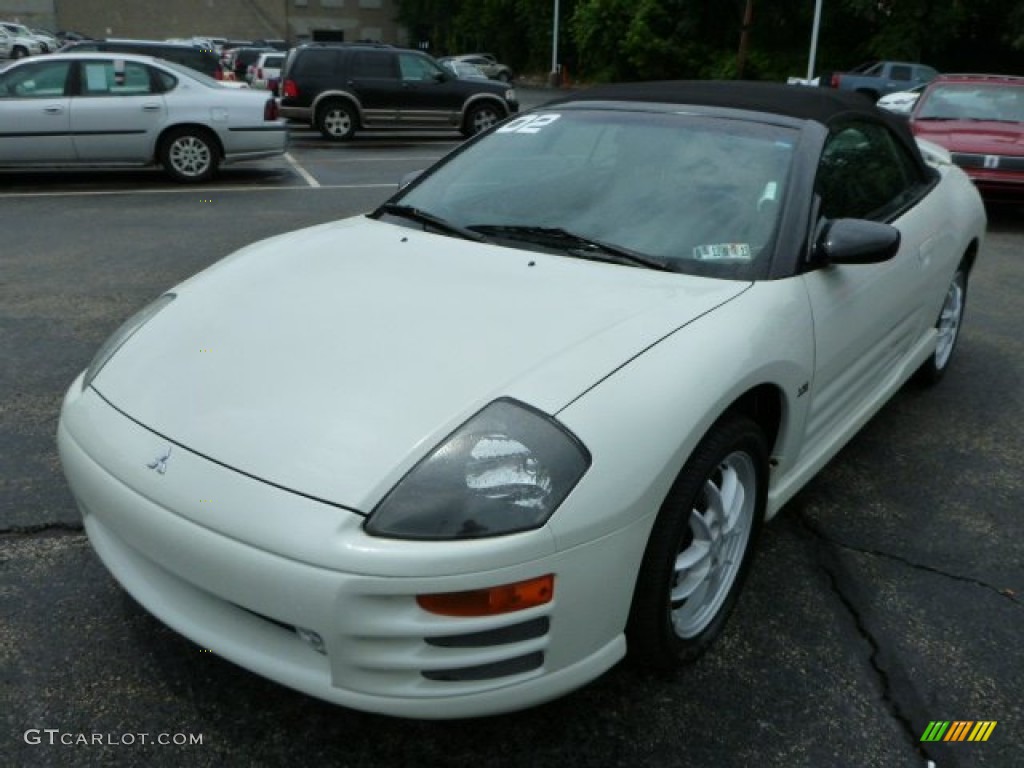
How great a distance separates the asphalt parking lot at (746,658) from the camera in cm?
207

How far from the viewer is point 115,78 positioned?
9898mm

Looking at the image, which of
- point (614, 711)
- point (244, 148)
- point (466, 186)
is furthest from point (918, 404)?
point (244, 148)

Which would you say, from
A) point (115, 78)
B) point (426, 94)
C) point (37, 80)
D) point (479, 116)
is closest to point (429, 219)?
point (115, 78)

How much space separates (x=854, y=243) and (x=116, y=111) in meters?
9.39

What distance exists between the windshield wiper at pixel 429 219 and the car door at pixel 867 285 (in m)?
1.05

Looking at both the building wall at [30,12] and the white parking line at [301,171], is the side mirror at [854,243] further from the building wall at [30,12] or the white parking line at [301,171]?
the building wall at [30,12]

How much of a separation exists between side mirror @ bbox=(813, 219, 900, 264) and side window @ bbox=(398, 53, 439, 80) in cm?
1360

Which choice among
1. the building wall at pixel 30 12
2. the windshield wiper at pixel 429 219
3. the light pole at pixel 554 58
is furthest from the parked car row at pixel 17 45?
the windshield wiper at pixel 429 219

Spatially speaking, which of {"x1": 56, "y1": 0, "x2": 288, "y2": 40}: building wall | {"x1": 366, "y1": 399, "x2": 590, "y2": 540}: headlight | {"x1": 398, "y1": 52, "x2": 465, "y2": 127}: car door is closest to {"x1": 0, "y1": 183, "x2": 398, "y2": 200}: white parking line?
{"x1": 398, "y1": 52, "x2": 465, "y2": 127}: car door

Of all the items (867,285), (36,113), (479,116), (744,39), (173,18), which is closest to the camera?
(867,285)

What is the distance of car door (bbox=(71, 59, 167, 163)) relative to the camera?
976 cm

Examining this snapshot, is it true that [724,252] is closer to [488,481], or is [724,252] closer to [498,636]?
[488,481]

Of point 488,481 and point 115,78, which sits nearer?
point 488,481

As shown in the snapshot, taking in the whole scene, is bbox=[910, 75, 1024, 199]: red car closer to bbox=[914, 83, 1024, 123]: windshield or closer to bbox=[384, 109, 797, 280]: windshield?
bbox=[914, 83, 1024, 123]: windshield
